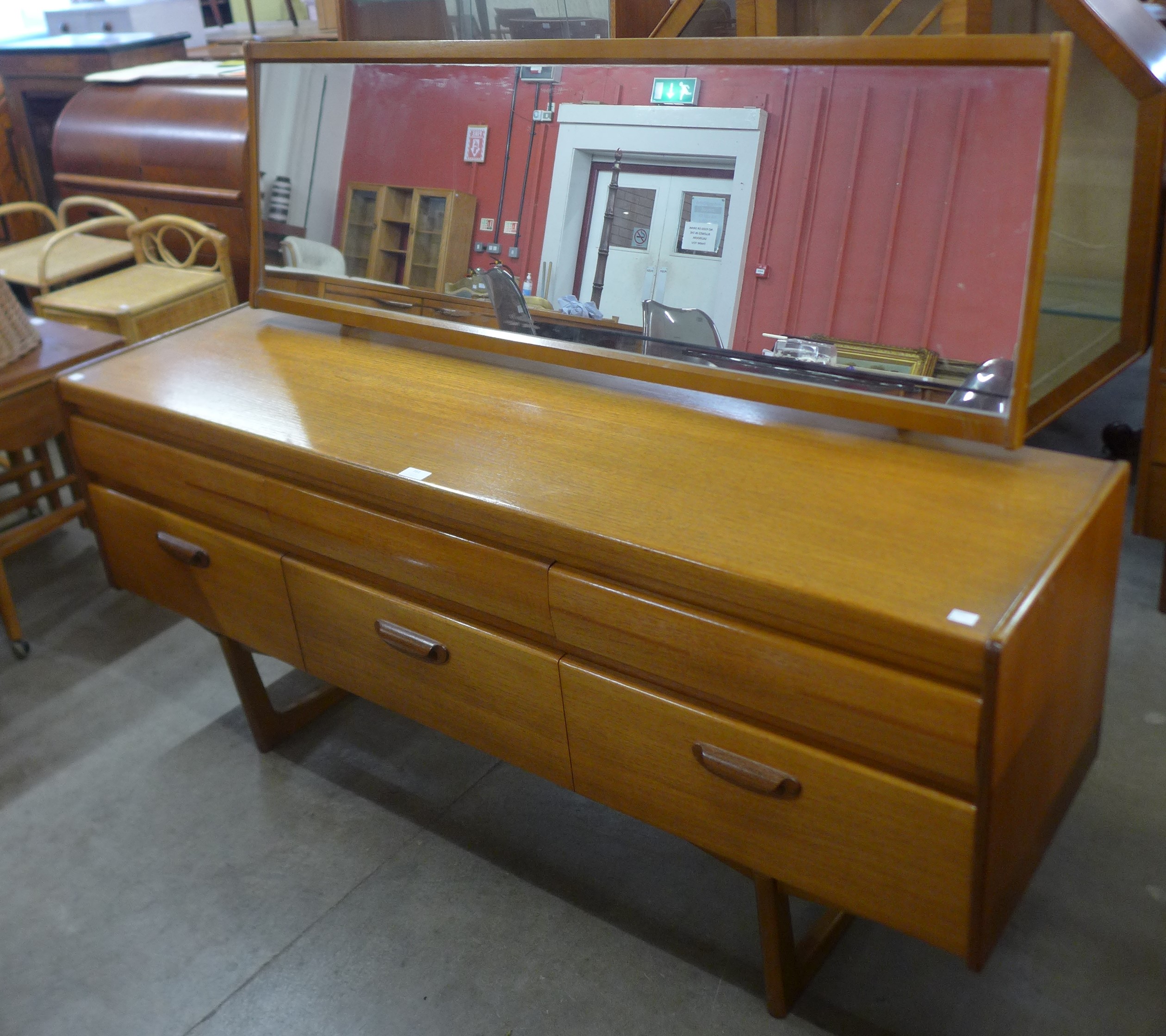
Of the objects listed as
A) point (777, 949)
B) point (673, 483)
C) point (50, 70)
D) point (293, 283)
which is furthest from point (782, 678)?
point (50, 70)

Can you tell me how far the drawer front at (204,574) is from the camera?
62.0 inches

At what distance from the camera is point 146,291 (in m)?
3.17

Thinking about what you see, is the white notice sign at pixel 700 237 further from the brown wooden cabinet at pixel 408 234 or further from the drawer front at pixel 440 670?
the drawer front at pixel 440 670

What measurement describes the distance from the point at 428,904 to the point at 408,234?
1.08 m

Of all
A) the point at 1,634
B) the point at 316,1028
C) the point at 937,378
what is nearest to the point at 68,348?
the point at 1,634

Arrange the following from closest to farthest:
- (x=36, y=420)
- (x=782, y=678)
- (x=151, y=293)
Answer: (x=782, y=678)
(x=36, y=420)
(x=151, y=293)

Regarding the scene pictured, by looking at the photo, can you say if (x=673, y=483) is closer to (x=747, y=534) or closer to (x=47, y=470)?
(x=747, y=534)

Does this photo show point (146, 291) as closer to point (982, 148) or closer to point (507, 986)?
point (507, 986)

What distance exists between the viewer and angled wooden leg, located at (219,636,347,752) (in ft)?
6.25

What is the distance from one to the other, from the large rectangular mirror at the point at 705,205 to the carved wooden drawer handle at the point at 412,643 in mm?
458

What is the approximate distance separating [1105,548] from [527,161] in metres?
0.96

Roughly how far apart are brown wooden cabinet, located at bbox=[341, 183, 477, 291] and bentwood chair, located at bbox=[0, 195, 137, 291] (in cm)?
208

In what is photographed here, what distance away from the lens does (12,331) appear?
235 cm

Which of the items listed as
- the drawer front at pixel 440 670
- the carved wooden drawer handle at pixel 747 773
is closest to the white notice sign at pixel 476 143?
the drawer front at pixel 440 670
